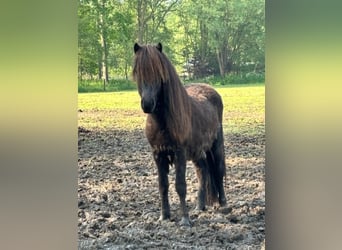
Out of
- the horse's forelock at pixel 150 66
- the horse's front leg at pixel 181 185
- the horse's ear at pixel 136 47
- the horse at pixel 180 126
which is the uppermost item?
the horse's ear at pixel 136 47

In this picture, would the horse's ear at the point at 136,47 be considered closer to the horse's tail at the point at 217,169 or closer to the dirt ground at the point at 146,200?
the dirt ground at the point at 146,200

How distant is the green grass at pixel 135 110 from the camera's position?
1.54 meters

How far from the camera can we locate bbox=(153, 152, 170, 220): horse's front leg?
1.53 metres

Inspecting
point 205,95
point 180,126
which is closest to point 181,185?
point 180,126

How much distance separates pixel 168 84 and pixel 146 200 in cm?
37

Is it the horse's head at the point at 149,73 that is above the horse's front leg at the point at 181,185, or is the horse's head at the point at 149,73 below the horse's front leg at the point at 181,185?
above

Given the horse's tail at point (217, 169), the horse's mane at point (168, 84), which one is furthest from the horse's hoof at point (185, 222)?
the horse's mane at point (168, 84)

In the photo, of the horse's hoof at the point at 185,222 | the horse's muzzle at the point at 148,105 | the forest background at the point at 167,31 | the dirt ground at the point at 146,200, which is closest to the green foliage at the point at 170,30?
the forest background at the point at 167,31

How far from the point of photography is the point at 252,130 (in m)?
1.55

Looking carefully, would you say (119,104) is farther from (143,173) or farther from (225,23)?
(225,23)
